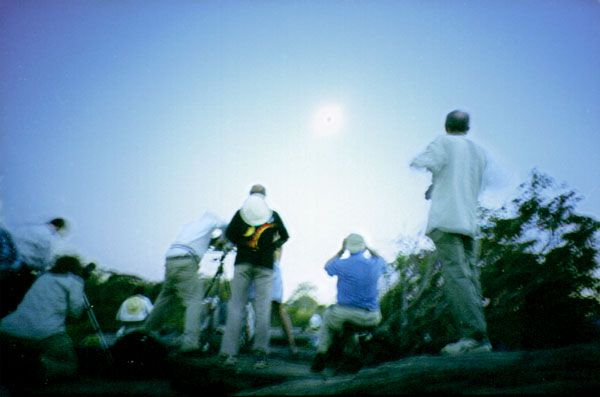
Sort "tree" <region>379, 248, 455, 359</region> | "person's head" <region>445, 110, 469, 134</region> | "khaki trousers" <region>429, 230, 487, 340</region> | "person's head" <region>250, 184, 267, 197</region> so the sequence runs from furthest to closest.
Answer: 1. "tree" <region>379, 248, 455, 359</region>
2. "person's head" <region>250, 184, 267, 197</region>
3. "person's head" <region>445, 110, 469, 134</region>
4. "khaki trousers" <region>429, 230, 487, 340</region>

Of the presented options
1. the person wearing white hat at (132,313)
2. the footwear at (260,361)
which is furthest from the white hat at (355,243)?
the person wearing white hat at (132,313)

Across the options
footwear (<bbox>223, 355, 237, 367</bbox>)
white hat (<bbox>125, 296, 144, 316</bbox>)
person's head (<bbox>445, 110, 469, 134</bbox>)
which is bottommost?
footwear (<bbox>223, 355, 237, 367</bbox>)

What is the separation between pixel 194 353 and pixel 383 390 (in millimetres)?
2726

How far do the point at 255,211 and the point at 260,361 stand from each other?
163 centimetres

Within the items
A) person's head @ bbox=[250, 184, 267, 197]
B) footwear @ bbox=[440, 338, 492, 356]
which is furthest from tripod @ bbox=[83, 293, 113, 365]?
footwear @ bbox=[440, 338, 492, 356]

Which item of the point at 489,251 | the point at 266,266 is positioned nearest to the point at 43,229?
the point at 266,266

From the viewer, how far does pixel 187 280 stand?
153 inches

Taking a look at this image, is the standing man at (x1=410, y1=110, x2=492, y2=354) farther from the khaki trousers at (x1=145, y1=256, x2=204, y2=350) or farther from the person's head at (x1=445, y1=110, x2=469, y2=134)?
the khaki trousers at (x1=145, y1=256, x2=204, y2=350)

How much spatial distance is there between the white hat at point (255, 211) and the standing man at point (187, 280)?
2.17 feet

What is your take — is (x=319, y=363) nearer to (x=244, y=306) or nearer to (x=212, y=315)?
(x=244, y=306)

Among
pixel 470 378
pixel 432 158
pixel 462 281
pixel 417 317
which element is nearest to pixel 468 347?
pixel 462 281

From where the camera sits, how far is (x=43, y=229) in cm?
348

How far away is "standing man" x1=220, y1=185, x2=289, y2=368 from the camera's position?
3.36 metres

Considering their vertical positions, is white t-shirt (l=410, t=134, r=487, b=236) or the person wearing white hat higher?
white t-shirt (l=410, t=134, r=487, b=236)
